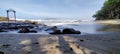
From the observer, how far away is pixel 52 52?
7039mm

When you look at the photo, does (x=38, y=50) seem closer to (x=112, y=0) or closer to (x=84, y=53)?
(x=84, y=53)

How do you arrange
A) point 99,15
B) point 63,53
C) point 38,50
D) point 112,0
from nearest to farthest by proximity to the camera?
point 63,53 < point 38,50 < point 112,0 < point 99,15

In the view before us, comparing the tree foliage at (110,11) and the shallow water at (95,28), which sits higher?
the tree foliage at (110,11)

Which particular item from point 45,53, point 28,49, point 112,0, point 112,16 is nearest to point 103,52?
point 45,53

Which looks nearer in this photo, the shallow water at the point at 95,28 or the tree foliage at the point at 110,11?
the shallow water at the point at 95,28

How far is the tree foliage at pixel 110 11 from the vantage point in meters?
65.6

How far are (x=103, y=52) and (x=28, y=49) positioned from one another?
2.46 m

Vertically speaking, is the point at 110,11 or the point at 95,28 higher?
the point at 110,11

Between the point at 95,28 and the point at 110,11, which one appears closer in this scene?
the point at 95,28

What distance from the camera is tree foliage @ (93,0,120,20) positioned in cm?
6562

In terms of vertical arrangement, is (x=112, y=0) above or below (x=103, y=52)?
above

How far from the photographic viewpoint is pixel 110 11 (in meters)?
74.7

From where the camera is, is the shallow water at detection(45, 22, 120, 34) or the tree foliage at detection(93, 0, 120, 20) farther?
the tree foliage at detection(93, 0, 120, 20)

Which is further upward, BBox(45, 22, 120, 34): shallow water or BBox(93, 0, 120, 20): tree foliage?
BBox(93, 0, 120, 20): tree foliage
